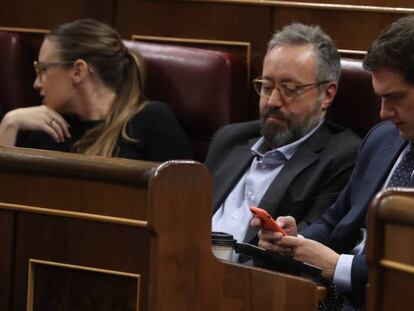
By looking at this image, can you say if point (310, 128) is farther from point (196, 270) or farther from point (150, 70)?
point (196, 270)

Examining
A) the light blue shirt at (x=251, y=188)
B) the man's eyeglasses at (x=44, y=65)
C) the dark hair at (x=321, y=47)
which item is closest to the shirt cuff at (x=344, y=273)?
the light blue shirt at (x=251, y=188)

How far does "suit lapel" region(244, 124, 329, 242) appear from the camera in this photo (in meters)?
2.47

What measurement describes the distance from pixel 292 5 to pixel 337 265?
1034 mm

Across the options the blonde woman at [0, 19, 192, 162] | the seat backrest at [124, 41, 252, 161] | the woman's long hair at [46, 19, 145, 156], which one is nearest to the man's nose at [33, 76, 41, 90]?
the blonde woman at [0, 19, 192, 162]

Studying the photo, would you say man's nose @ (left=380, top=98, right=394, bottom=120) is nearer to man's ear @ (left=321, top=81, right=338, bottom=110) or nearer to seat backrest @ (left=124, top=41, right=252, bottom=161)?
man's ear @ (left=321, top=81, right=338, bottom=110)

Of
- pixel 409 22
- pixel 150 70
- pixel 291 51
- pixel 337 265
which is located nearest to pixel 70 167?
pixel 337 265

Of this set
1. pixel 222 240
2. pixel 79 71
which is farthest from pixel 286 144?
pixel 79 71

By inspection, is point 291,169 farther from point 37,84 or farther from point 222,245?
point 37,84

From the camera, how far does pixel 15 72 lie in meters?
3.10

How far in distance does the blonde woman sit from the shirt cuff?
2.76 ft

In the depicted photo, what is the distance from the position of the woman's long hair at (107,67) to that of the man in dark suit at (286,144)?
309 mm

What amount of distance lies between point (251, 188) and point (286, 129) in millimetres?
163

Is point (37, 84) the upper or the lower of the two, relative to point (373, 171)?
upper

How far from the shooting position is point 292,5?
2.94m
